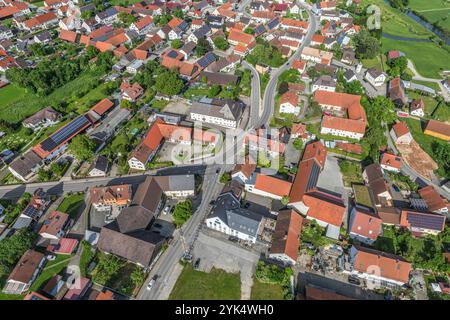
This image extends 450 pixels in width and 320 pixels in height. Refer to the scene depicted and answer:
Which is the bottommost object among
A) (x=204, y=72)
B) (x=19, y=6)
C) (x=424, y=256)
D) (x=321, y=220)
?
(x=424, y=256)

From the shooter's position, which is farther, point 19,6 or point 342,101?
point 19,6

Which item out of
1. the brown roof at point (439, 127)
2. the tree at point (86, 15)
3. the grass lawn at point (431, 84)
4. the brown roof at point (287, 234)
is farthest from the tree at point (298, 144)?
the tree at point (86, 15)

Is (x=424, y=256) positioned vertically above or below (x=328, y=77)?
below

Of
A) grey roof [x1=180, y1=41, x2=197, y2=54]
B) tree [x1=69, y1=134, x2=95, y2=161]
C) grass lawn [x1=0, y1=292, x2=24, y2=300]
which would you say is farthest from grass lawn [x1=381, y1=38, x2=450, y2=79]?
grass lawn [x1=0, y1=292, x2=24, y2=300]

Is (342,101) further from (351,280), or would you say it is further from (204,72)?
(351,280)

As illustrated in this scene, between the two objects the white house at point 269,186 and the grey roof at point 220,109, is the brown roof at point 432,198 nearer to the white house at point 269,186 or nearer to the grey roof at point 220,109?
the white house at point 269,186

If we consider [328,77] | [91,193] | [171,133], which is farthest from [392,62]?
[91,193]

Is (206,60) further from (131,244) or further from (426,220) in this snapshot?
(426,220)

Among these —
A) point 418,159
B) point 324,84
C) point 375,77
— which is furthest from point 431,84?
point 418,159
